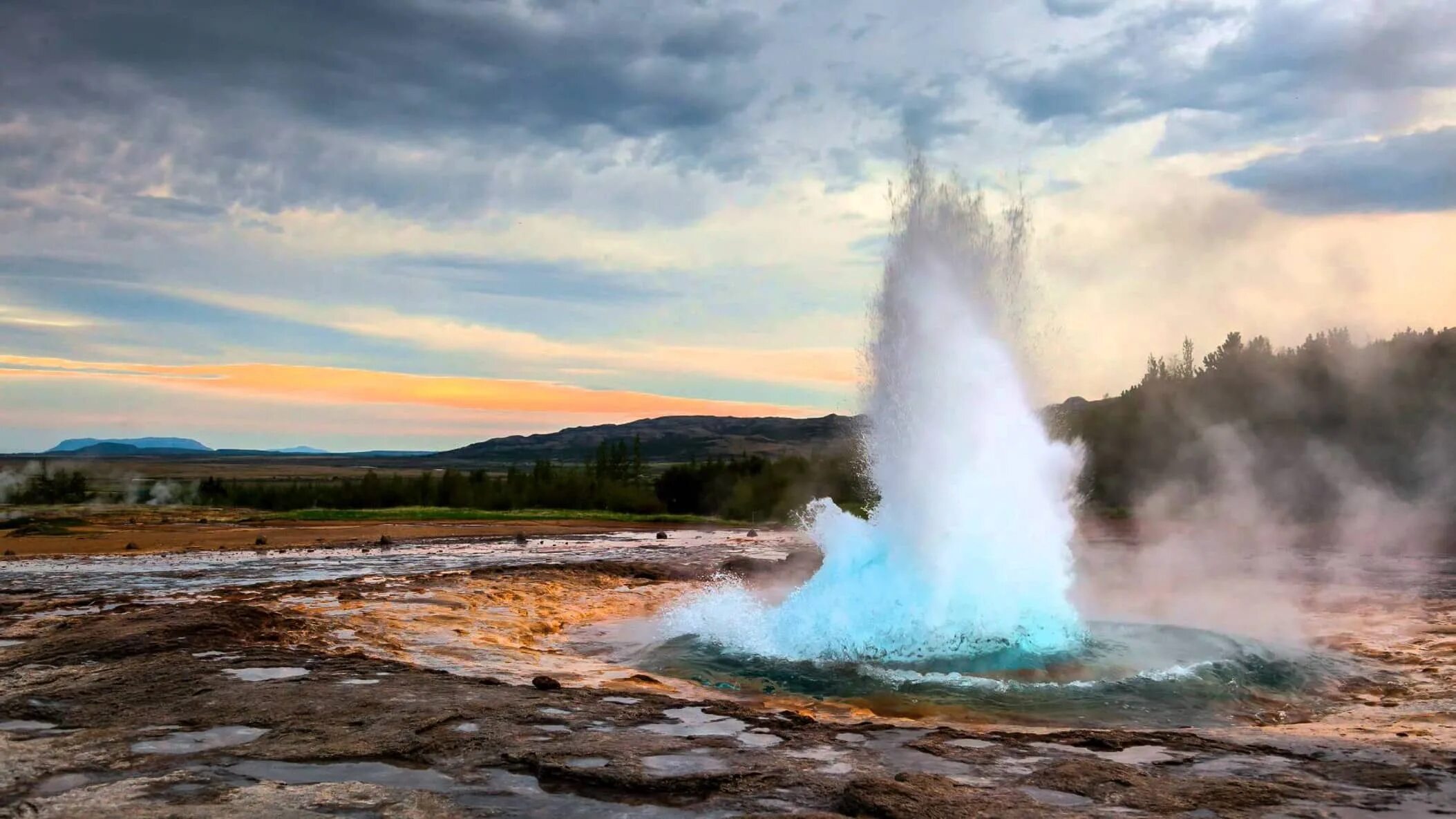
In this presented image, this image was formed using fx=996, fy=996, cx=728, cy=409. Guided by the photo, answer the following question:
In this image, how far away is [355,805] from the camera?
4797 mm

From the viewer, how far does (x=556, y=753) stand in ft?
18.8

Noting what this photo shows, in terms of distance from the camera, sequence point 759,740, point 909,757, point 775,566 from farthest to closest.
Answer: point 775,566, point 759,740, point 909,757

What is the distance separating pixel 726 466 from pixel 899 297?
54.3 metres

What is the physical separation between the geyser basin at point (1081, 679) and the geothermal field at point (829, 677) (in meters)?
0.05

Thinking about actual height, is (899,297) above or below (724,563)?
above

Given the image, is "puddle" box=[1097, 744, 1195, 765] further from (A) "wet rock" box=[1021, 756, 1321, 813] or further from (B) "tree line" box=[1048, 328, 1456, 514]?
(B) "tree line" box=[1048, 328, 1456, 514]

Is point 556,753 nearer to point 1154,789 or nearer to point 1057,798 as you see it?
point 1057,798

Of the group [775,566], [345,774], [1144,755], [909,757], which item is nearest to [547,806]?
[345,774]

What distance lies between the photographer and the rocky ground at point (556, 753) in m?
4.84

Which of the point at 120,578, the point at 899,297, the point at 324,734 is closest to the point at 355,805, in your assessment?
the point at 324,734

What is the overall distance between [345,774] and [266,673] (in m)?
3.41

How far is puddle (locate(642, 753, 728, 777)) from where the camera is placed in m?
5.36

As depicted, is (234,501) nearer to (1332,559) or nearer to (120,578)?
(120,578)

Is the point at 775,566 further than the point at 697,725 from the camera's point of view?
Yes
